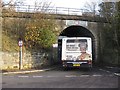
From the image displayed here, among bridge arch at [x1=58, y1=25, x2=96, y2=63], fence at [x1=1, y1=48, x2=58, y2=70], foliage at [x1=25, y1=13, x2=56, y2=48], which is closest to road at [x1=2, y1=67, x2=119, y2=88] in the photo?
fence at [x1=1, y1=48, x2=58, y2=70]

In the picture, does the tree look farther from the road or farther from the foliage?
the road

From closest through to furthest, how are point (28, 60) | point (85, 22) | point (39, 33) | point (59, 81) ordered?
point (59, 81)
point (28, 60)
point (39, 33)
point (85, 22)

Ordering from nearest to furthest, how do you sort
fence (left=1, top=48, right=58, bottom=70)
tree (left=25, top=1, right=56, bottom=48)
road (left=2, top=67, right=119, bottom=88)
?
road (left=2, top=67, right=119, bottom=88)
fence (left=1, top=48, right=58, bottom=70)
tree (left=25, top=1, right=56, bottom=48)

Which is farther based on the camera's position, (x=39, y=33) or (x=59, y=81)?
(x=39, y=33)

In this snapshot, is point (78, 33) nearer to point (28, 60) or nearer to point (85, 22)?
point (85, 22)

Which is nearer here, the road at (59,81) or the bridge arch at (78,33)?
the road at (59,81)

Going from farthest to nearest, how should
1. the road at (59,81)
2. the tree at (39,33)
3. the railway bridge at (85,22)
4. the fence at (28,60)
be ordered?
the railway bridge at (85,22), the tree at (39,33), the fence at (28,60), the road at (59,81)

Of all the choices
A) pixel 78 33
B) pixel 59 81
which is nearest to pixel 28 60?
pixel 59 81

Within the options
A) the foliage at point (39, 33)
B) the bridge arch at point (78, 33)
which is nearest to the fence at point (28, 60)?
the foliage at point (39, 33)

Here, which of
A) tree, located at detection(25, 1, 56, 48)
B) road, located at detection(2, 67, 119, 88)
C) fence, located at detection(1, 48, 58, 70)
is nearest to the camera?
road, located at detection(2, 67, 119, 88)

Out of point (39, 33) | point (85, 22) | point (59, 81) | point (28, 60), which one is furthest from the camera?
point (85, 22)

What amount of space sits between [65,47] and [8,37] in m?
7.71

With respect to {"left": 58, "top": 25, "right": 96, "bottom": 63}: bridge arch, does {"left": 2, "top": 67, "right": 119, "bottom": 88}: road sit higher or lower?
lower

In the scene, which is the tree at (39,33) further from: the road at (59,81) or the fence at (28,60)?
the road at (59,81)
